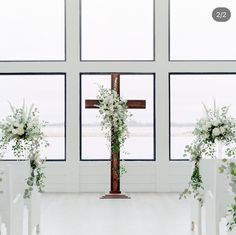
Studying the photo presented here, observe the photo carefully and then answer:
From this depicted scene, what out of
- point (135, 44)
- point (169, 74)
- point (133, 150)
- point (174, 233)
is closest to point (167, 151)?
point (133, 150)

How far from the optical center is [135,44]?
11148 millimetres

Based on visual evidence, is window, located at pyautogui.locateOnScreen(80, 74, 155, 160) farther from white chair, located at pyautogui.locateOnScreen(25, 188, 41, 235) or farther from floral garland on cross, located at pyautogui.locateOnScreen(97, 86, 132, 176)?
white chair, located at pyautogui.locateOnScreen(25, 188, 41, 235)

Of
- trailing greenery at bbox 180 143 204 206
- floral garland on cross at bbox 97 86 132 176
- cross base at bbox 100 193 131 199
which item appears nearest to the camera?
trailing greenery at bbox 180 143 204 206

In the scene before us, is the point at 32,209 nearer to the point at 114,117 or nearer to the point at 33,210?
the point at 33,210

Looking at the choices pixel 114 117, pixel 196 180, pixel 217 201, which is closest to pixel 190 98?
pixel 114 117

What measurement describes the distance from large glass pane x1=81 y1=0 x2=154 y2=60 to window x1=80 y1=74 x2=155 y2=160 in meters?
0.42

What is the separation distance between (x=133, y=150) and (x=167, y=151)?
2.24 ft

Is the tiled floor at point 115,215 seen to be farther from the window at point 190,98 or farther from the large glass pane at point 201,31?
the large glass pane at point 201,31

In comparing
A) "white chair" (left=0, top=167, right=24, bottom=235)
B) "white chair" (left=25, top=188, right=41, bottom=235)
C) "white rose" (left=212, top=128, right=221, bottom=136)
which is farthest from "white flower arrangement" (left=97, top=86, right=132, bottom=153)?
"white chair" (left=0, top=167, right=24, bottom=235)

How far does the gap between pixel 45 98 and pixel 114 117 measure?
181cm

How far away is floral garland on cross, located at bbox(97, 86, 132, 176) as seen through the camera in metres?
10.0

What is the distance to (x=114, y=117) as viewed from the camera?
9.96 meters

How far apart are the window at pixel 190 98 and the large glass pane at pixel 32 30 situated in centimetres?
232

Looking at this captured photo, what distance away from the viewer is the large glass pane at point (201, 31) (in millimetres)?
11016
